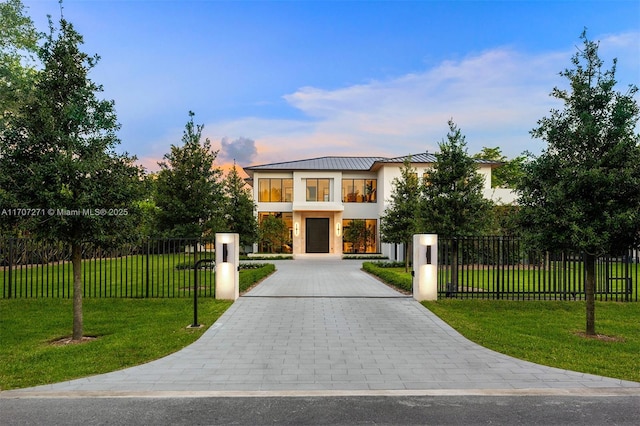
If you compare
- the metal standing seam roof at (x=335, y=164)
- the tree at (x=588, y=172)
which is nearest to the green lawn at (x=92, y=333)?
the tree at (x=588, y=172)

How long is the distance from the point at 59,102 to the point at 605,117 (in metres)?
11.1

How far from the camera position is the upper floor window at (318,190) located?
34.0 m

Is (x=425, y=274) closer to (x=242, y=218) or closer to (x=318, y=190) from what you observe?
(x=242, y=218)

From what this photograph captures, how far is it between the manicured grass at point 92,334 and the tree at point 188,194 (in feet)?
14.9

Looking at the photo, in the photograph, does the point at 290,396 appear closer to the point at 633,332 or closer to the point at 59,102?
the point at 59,102

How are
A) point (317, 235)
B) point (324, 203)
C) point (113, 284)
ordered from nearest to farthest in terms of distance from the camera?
1. point (113, 284)
2. point (324, 203)
3. point (317, 235)

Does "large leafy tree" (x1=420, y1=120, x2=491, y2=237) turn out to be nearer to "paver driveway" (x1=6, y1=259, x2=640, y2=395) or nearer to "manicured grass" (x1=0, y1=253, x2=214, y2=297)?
"paver driveway" (x1=6, y1=259, x2=640, y2=395)

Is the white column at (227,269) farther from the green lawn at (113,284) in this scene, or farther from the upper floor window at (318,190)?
the upper floor window at (318,190)

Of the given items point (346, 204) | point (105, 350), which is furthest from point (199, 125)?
point (346, 204)

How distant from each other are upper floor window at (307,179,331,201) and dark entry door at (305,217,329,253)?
1958mm

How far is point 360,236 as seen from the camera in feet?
109

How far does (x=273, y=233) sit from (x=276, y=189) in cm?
484

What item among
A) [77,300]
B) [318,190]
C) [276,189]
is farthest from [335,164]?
[77,300]

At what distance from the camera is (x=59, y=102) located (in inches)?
287
